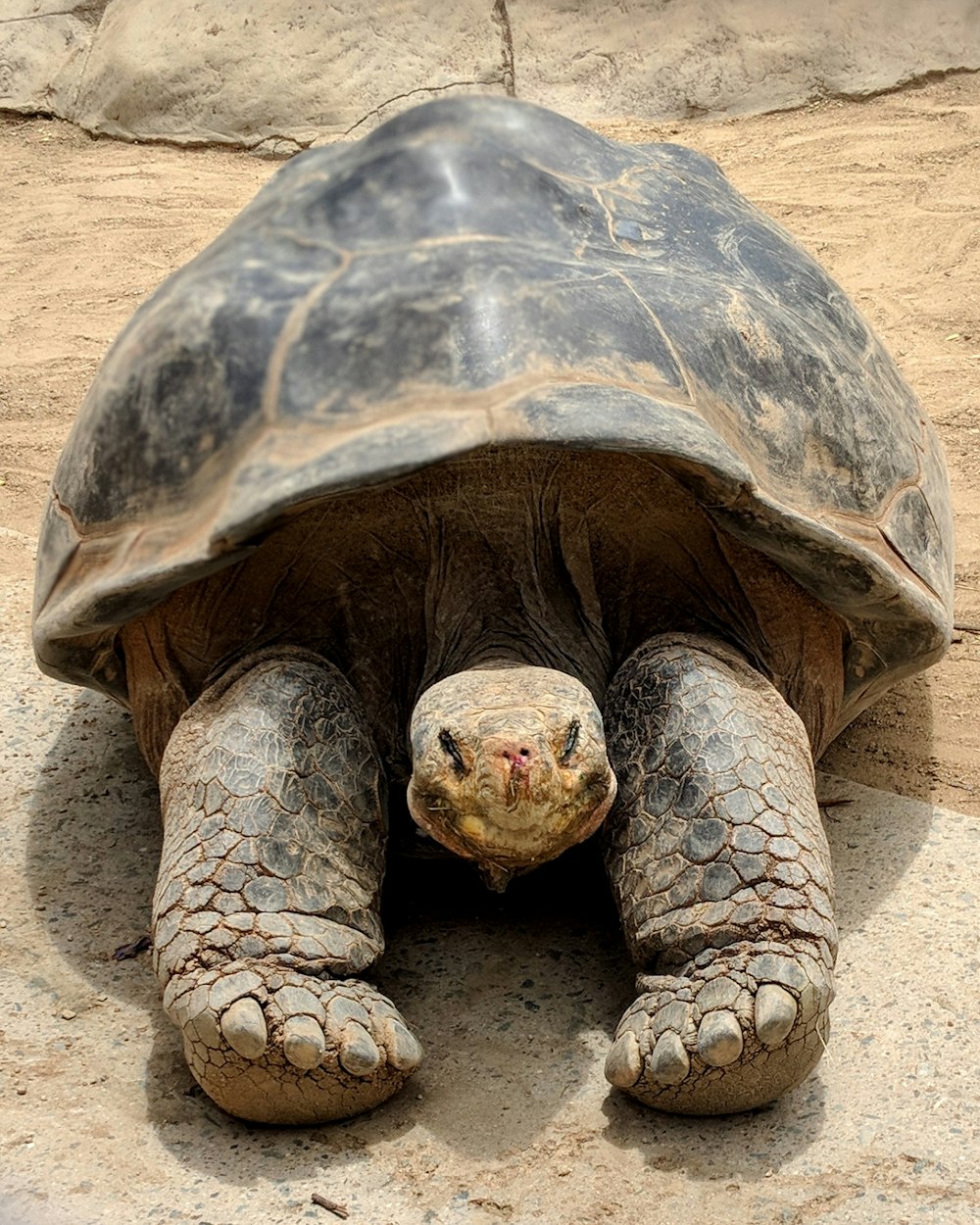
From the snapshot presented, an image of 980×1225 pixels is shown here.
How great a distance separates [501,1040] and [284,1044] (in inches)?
19.4

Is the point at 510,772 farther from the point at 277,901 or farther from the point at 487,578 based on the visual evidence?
the point at 487,578

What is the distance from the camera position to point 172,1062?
2.85 m

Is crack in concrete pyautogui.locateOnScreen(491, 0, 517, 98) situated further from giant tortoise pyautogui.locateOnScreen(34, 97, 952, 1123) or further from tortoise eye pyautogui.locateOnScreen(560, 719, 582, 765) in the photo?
tortoise eye pyautogui.locateOnScreen(560, 719, 582, 765)

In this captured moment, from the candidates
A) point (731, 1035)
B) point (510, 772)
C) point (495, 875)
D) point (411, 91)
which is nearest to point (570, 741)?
point (510, 772)

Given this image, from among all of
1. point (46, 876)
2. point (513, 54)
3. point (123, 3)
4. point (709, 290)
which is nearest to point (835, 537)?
point (709, 290)

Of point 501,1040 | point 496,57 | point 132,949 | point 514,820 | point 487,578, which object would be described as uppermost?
point 514,820

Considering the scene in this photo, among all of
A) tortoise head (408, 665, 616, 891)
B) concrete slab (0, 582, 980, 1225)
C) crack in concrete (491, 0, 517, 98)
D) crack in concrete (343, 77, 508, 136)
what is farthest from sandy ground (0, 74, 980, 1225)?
crack in concrete (491, 0, 517, 98)

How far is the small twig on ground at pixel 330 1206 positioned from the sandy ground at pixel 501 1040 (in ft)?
0.08

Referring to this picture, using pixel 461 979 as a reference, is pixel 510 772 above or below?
above

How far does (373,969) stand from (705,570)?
1.03 m

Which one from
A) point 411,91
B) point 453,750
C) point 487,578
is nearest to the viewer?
point 453,750

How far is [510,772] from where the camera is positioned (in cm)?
251

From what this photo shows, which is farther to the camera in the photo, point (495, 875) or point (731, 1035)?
point (495, 875)

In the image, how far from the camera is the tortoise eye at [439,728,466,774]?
259 cm
